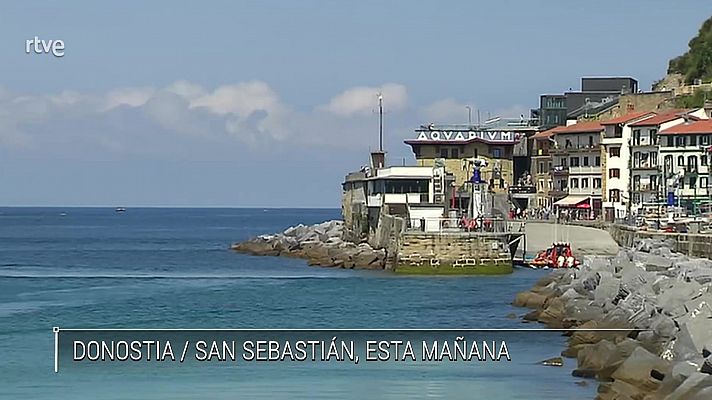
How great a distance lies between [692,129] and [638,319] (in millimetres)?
45618

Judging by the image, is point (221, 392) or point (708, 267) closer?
point (221, 392)

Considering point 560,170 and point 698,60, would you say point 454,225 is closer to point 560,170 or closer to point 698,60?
point 560,170

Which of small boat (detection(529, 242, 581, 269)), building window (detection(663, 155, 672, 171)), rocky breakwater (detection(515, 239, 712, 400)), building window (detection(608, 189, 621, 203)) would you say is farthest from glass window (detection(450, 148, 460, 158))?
rocky breakwater (detection(515, 239, 712, 400))

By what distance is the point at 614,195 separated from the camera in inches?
2985

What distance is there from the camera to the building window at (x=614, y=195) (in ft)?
247

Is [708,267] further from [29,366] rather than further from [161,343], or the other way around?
[29,366]

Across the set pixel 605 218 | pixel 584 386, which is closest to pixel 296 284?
pixel 605 218

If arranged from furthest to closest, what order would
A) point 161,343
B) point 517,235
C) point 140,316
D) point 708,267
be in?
1. point 517,235
2. point 140,316
3. point 708,267
4. point 161,343

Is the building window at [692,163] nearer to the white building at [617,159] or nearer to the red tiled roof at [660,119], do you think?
the red tiled roof at [660,119]

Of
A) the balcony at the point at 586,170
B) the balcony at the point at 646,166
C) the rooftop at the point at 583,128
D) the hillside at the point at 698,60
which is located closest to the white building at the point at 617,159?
the balcony at the point at 646,166

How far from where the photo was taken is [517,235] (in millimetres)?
57438

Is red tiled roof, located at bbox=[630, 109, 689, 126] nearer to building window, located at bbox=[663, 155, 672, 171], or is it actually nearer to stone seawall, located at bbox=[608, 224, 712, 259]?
building window, located at bbox=[663, 155, 672, 171]

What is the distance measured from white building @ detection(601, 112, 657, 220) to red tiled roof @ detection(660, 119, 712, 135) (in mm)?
4481

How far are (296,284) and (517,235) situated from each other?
39.1 ft
